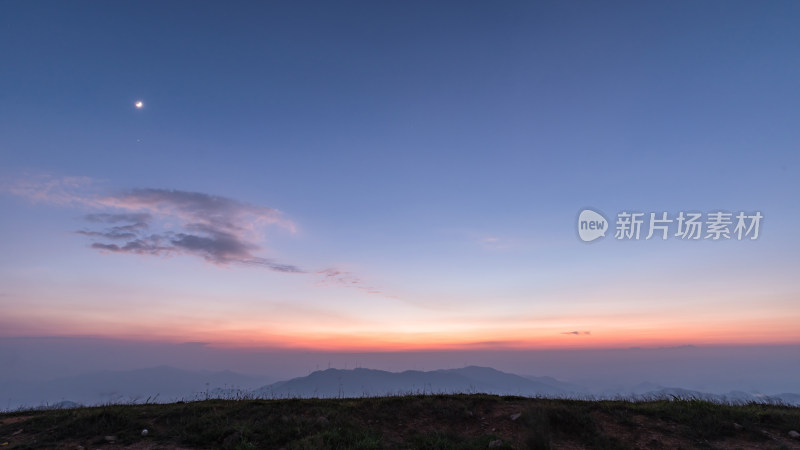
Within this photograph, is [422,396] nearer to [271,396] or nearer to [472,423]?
[472,423]

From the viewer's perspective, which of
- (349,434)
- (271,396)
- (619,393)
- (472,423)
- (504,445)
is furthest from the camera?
(619,393)

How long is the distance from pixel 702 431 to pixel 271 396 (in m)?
16.6

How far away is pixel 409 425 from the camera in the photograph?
13.2 m

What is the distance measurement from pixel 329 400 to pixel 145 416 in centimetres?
671

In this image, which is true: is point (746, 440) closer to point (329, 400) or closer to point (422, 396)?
point (422, 396)

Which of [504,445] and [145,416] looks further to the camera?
[145,416]

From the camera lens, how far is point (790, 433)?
1241 cm

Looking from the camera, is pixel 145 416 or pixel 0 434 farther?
pixel 145 416

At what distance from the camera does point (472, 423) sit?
13297 mm

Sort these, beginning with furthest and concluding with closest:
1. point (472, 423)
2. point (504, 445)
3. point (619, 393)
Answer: point (619, 393), point (472, 423), point (504, 445)

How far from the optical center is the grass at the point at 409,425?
11727 millimetres

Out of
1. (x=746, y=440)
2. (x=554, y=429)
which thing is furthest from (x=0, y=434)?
(x=746, y=440)

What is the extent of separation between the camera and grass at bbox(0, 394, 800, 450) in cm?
1173

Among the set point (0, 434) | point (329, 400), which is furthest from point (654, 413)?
point (0, 434)
